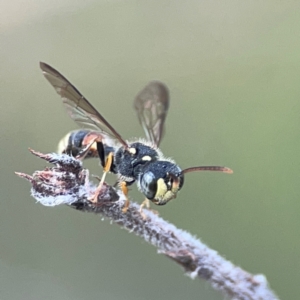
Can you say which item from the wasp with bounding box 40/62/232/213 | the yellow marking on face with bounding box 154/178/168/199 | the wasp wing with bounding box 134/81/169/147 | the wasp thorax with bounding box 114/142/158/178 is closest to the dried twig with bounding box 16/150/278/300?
the wasp with bounding box 40/62/232/213

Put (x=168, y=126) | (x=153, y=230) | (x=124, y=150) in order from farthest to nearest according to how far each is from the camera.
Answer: (x=168, y=126) → (x=124, y=150) → (x=153, y=230)

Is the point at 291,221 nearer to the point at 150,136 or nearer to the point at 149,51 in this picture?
the point at 150,136

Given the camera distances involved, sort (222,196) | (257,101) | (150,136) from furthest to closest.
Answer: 1. (257,101)
2. (222,196)
3. (150,136)

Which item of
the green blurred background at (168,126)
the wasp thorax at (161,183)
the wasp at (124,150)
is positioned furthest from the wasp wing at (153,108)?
the green blurred background at (168,126)

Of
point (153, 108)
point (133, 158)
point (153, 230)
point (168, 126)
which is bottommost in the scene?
point (153, 230)

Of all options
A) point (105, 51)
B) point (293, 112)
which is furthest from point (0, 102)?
point (293, 112)

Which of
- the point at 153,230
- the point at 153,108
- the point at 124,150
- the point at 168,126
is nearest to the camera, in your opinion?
the point at 153,230

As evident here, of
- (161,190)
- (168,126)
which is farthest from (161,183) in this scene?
(168,126)

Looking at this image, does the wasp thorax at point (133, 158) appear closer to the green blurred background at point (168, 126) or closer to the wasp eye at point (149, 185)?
the wasp eye at point (149, 185)

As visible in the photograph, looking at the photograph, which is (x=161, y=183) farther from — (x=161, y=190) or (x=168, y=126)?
(x=168, y=126)
